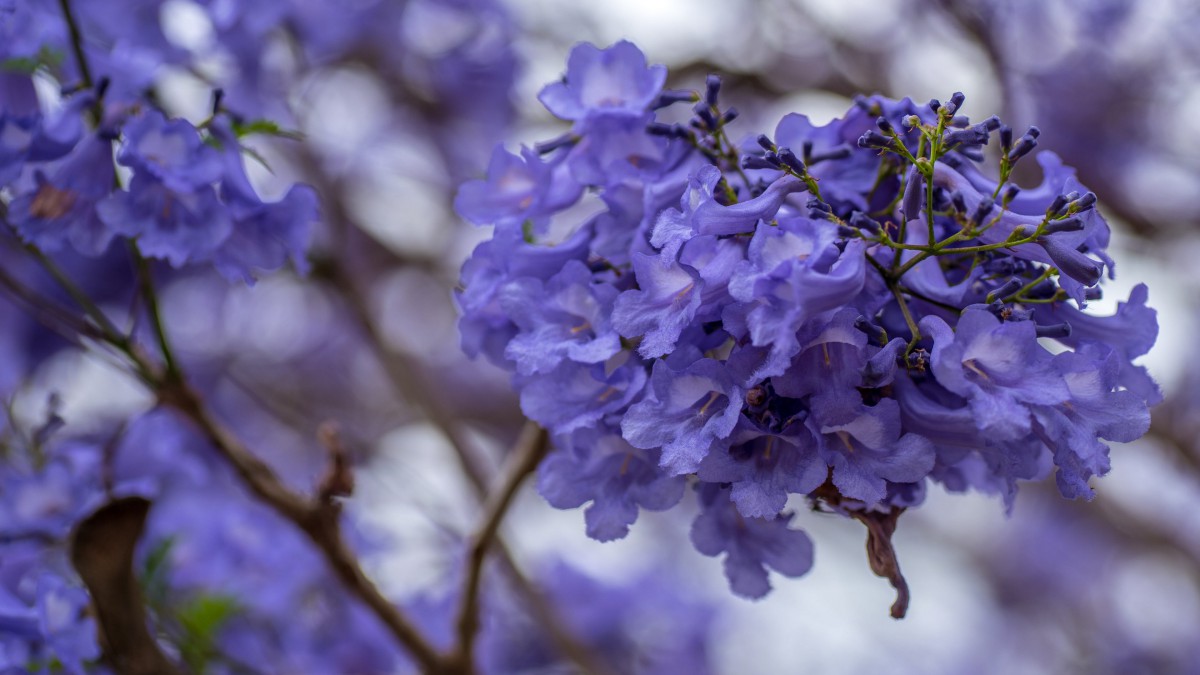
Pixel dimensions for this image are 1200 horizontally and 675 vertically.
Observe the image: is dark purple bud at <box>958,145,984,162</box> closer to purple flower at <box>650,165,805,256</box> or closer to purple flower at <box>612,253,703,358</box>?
purple flower at <box>650,165,805,256</box>

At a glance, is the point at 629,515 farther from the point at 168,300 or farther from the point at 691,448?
the point at 168,300

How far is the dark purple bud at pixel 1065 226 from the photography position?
101 cm

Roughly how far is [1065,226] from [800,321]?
279 mm

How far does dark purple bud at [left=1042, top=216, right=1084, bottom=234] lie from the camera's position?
1012 mm

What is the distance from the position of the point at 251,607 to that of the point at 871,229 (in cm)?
172

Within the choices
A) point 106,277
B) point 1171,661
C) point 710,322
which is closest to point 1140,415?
point 710,322

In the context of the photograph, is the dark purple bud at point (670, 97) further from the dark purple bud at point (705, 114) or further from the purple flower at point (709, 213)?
the purple flower at point (709, 213)

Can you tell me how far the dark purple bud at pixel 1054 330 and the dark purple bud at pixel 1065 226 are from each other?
0.11m

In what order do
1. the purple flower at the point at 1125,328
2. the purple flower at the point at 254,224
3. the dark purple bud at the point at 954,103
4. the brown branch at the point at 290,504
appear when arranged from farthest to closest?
the brown branch at the point at 290,504 → the purple flower at the point at 254,224 → the purple flower at the point at 1125,328 → the dark purple bud at the point at 954,103

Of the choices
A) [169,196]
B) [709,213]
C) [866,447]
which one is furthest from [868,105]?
[169,196]

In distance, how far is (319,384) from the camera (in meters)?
4.91

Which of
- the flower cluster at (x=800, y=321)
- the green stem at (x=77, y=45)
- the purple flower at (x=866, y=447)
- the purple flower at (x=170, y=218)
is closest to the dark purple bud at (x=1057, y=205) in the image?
the flower cluster at (x=800, y=321)

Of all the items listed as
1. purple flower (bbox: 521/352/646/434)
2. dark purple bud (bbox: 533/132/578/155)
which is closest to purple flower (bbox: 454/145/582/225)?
dark purple bud (bbox: 533/132/578/155)

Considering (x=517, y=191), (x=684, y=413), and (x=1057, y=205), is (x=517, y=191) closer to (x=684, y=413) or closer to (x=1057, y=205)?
(x=684, y=413)
